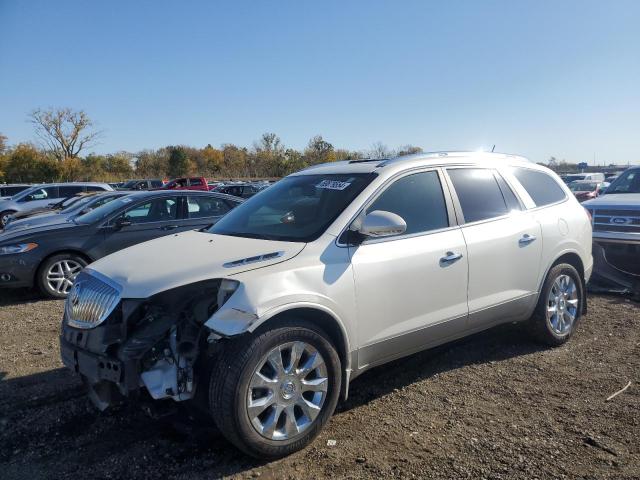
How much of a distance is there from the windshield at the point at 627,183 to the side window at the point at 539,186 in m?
3.81

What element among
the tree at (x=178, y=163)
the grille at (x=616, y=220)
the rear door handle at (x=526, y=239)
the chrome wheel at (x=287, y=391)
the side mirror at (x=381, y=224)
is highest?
the tree at (x=178, y=163)

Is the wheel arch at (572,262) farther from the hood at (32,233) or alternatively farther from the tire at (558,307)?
the hood at (32,233)

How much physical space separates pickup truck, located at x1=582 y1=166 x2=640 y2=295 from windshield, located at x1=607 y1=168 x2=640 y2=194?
74cm

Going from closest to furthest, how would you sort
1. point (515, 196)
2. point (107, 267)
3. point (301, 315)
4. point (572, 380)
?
1. point (301, 315)
2. point (107, 267)
3. point (572, 380)
4. point (515, 196)

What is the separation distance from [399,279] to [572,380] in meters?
1.85

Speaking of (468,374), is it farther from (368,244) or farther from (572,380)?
(368,244)

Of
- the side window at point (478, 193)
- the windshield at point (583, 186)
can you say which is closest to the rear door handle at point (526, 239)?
the side window at point (478, 193)

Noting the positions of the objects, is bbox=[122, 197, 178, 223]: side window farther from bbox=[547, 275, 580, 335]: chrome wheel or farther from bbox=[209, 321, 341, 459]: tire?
bbox=[547, 275, 580, 335]: chrome wheel

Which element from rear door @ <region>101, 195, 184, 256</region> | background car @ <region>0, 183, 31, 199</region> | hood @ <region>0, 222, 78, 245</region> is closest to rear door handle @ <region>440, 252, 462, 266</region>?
rear door @ <region>101, 195, 184, 256</region>

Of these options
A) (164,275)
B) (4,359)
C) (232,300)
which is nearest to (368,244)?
(232,300)

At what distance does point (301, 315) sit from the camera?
309cm

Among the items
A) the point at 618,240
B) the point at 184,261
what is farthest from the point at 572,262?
the point at 184,261

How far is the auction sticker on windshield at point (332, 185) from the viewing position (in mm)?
3793

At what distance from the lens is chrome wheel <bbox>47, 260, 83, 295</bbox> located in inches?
277
